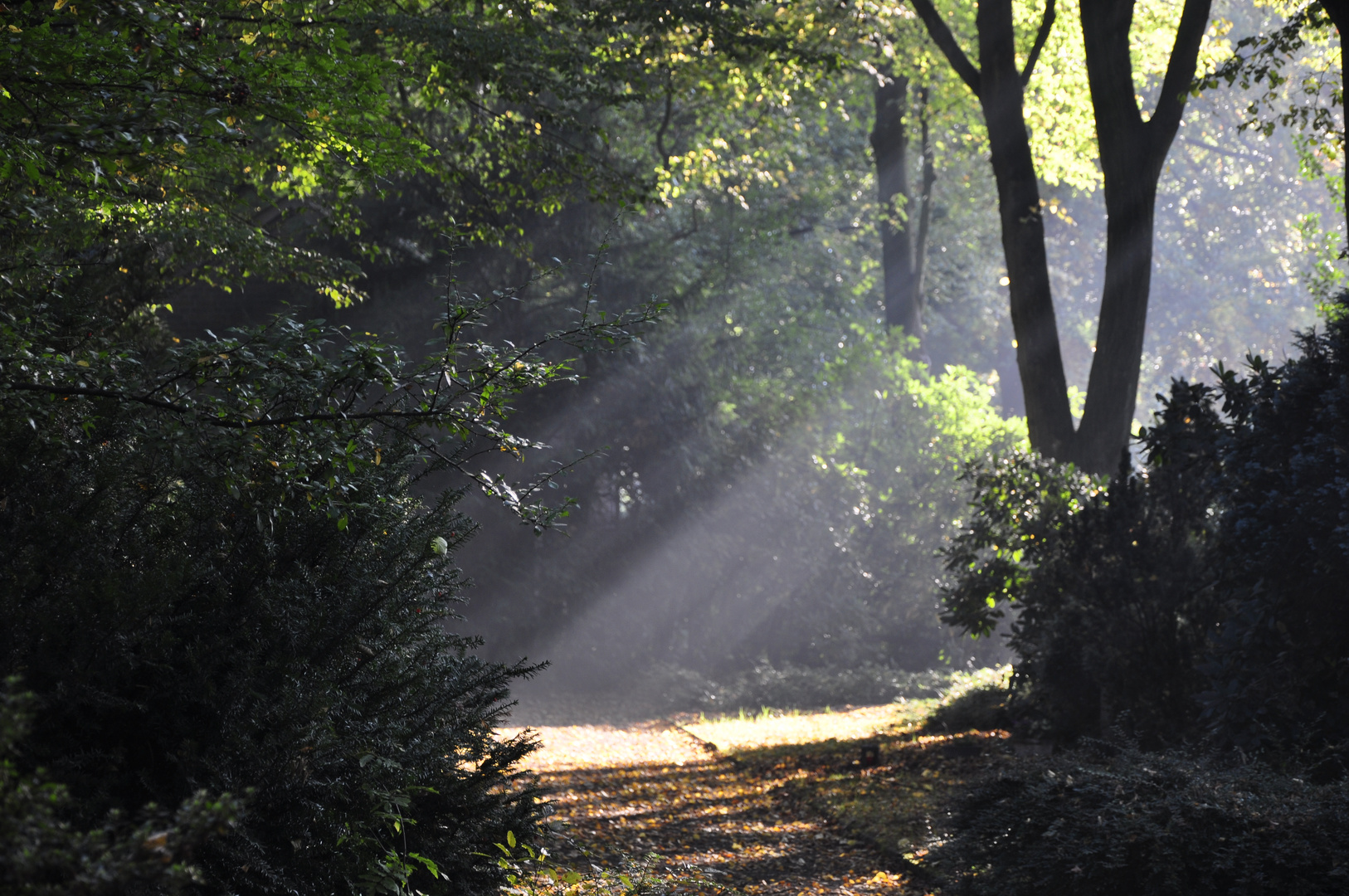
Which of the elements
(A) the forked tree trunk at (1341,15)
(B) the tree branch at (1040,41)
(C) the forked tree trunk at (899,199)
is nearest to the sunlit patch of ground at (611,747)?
(A) the forked tree trunk at (1341,15)

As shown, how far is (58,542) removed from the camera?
11.1 ft

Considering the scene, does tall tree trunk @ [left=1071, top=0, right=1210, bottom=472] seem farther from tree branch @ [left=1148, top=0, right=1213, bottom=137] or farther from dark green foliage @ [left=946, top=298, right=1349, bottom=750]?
dark green foliage @ [left=946, top=298, right=1349, bottom=750]

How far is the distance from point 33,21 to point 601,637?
43.4ft

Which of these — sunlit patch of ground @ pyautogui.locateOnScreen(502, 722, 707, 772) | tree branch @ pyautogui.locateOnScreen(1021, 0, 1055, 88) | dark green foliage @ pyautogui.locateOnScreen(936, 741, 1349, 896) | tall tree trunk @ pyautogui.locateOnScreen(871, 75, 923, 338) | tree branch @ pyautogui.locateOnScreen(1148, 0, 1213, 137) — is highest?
tall tree trunk @ pyautogui.locateOnScreen(871, 75, 923, 338)

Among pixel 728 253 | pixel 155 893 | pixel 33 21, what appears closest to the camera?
pixel 155 893

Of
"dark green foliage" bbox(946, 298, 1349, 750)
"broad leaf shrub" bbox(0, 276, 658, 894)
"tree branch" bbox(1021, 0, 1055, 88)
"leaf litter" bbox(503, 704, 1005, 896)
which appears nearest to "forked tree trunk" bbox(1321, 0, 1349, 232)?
"dark green foliage" bbox(946, 298, 1349, 750)

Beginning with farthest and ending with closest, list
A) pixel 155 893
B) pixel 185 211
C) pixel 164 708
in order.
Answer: pixel 185 211 < pixel 164 708 < pixel 155 893

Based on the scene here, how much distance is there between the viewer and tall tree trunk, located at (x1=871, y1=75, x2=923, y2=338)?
67.4 feet

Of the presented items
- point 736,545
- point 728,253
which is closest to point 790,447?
point 736,545

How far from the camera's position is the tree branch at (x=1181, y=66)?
31.2 ft

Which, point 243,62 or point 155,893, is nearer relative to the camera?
point 155,893

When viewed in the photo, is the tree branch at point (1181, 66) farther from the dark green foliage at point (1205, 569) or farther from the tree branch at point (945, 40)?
the dark green foliage at point (1205, 569)

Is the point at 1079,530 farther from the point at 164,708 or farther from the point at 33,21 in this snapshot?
the point at 33,21

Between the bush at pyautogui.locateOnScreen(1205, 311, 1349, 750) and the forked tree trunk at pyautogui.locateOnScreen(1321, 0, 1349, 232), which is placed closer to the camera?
the bush at pyautogui.locateOnScreen(1205, 311, 1349, 750)
